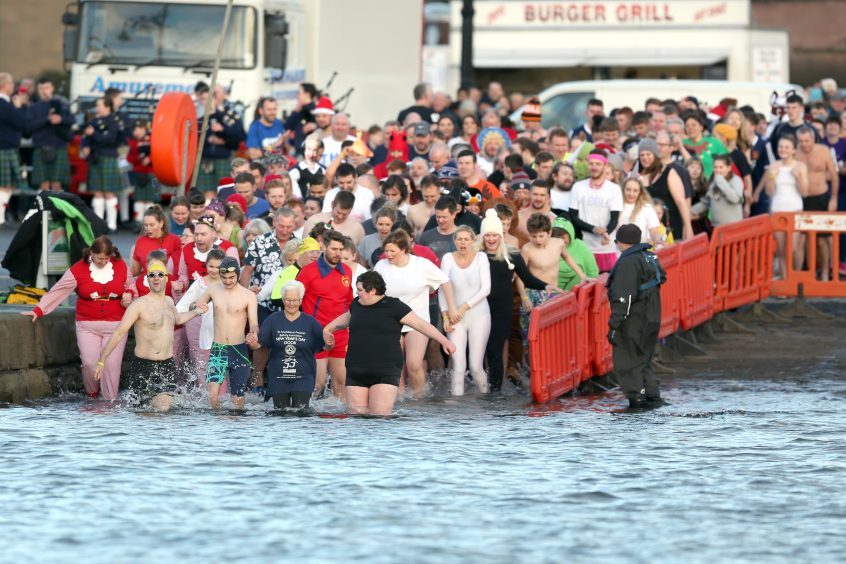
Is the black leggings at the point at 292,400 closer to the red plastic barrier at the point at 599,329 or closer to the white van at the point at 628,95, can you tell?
the red plastic barrier at the point at 599,329

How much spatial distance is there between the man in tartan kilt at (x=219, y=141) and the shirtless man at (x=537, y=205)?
7.65m

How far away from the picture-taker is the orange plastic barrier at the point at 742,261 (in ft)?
74.0

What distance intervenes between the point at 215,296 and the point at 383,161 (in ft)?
25.6

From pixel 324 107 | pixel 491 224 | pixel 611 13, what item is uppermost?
pixel 611 13

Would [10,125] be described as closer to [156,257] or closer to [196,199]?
[196,199]

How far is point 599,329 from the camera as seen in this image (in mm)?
19156

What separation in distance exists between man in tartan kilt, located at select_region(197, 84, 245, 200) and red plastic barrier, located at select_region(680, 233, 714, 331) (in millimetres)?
7539

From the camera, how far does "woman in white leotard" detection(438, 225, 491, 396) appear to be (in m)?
18.5

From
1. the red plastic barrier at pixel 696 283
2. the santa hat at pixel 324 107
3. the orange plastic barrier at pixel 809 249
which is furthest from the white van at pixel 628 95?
the red plastic barrier at pixel 696 283

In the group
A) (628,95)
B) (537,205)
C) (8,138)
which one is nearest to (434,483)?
(537,205)

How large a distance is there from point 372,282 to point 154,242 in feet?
10.9

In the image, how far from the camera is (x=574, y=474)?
14531mm

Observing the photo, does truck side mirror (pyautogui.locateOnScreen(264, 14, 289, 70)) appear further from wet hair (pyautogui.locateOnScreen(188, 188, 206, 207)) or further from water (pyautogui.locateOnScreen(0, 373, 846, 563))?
water (pyautogui.locateOnScreen(0, 373, 846, 563))

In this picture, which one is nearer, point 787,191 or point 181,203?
point 181,203
